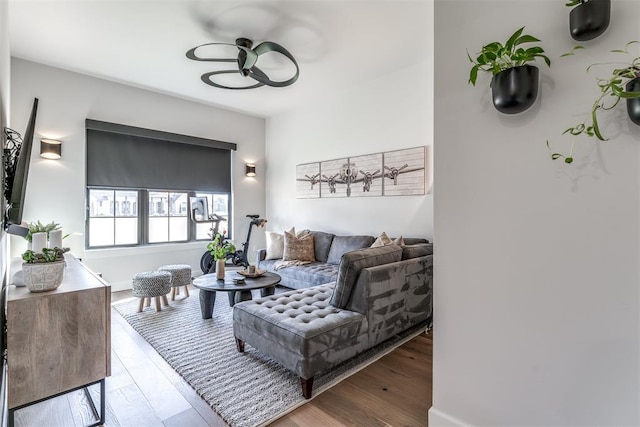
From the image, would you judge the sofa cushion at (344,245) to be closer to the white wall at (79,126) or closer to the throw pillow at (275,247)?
the throw pillow at (275,247)

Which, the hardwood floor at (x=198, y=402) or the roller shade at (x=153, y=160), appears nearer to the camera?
the hardwood floor at (x=198, y=402)

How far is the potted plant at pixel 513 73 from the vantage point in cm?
121

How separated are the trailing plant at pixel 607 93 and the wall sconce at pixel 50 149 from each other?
5345mm

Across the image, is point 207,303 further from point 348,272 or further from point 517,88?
point 517,88

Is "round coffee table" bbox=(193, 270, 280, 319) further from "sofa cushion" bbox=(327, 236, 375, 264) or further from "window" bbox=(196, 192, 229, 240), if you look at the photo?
"window" bbox=(196, 192, 229, 240)

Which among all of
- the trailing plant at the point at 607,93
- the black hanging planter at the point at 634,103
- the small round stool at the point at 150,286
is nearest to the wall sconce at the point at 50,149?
→ the small round stool at the point at 150,286

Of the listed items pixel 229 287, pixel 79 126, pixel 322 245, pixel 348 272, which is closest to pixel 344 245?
pixel 322 245

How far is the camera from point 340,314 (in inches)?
89.3

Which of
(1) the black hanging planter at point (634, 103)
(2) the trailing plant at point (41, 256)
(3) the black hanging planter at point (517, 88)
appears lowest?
(2) the trailing plant at point (41, 256)

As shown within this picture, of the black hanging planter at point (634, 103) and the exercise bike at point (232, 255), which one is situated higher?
the black hanging planter at point (634, 103)

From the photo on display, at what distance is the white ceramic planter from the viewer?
160 centimetres

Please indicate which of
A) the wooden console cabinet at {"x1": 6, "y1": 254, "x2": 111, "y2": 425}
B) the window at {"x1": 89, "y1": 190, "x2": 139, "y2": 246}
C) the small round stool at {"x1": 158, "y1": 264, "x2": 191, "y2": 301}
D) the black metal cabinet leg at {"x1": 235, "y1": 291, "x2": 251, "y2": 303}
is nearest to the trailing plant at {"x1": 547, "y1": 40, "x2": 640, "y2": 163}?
the wooden console cabinet at {"x1": 6, "y1": 254, "x2": 111, "y2": 425}

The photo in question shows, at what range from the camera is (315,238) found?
4949 mm

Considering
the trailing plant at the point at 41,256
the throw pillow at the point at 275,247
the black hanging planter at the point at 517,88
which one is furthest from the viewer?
the throw pillow at the point at 275,247
